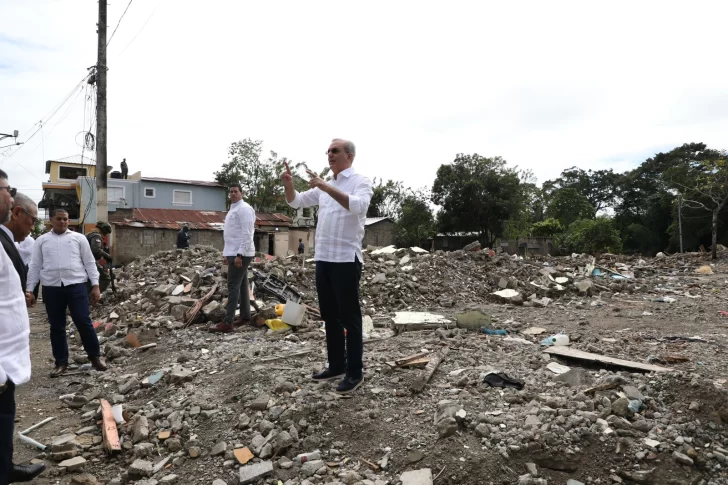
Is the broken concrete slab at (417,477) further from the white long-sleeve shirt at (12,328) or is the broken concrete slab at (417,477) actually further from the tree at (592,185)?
the tree at (592,185)

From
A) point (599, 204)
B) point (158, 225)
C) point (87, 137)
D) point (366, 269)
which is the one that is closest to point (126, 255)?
point (158, 225)

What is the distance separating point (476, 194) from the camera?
98.2 ft

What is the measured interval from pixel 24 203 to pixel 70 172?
130 ft

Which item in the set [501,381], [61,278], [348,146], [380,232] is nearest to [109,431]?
[61,278]

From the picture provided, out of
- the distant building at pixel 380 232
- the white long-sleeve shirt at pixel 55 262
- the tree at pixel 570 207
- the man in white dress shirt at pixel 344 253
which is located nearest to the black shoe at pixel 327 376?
the man in white dress shirt at pixel 344 253

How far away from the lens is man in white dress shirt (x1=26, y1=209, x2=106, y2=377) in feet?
15.6

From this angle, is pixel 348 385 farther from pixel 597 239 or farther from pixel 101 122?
pixel 597 239

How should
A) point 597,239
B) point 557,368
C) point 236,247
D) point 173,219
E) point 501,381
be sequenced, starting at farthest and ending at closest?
point 597,239 < point 173,219 < point 236,247 < point 557,368 < point 501,381

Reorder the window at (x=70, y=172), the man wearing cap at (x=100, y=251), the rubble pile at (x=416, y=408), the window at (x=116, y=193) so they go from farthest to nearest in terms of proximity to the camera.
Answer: the window at (x=70, y=172)
the window at (x=116, y=193)
the man wearing cap at (x=100, y=251)
the rubble pile at (x=416, y=408)

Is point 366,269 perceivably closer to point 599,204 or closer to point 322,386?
point 322,386

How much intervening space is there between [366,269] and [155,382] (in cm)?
567

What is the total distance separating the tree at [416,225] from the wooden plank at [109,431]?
94.4 feet

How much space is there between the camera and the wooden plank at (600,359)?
11.9ft

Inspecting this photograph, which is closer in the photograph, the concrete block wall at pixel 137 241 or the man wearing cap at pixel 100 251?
the man wearing cap at pixel 100 251
